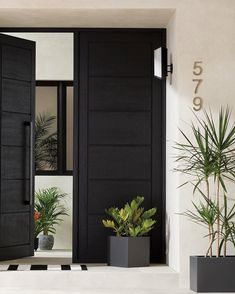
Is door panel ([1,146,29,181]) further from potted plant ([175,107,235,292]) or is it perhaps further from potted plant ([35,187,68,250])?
potted plant ([35,187,68,250])

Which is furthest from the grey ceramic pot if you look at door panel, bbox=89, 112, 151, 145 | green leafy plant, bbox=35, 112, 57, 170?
door panel, bbox=89, 112, 151, 145

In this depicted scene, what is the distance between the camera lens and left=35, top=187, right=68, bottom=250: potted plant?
1075 cm

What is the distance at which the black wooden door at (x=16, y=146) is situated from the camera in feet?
28.5

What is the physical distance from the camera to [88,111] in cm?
870

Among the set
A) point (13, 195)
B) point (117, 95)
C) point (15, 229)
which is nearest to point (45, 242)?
point (15, 229)

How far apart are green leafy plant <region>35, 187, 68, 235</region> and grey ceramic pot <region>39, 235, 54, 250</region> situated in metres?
0.12

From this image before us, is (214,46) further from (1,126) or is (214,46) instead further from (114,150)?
(1,126)

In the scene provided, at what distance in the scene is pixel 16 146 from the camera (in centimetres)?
885

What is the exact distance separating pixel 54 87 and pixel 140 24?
308 centimetres

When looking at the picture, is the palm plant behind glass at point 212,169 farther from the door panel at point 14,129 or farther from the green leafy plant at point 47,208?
the green leafy plant at point 47,208

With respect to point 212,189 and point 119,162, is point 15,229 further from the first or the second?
point 212,189

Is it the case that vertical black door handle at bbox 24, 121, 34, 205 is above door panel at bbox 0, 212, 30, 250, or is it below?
above

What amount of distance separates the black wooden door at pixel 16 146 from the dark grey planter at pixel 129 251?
1117 mm

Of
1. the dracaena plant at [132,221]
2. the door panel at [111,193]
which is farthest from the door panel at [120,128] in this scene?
the dracaena plant at [132,221]
